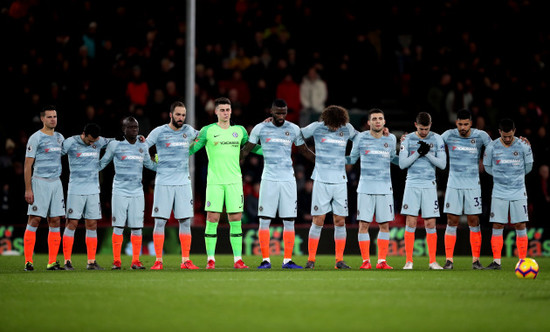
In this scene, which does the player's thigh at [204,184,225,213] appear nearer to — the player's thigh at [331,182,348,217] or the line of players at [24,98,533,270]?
the line of players at [24,98,533,270]

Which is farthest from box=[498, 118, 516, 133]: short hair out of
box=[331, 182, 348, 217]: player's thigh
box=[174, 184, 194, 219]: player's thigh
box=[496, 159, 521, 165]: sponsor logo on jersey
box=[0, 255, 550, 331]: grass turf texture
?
box=[174, 184, 194, 219]: player's thigh

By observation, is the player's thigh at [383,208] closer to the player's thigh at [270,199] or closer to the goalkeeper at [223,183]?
the player's thigh at [270,199]

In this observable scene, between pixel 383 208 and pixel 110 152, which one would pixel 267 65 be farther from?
pixel 383 208

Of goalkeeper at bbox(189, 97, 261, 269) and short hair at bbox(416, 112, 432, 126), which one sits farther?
short hair at bbox(416, 112, 432, 126)

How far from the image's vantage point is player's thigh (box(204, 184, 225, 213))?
13.9 meters

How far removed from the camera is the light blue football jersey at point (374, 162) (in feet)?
46.6

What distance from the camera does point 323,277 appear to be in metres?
12.2

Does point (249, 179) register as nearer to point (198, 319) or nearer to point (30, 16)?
point (30, 16)

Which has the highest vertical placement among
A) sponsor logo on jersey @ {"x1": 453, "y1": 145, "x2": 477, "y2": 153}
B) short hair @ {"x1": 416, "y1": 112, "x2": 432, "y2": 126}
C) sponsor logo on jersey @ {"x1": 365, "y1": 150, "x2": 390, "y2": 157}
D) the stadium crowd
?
the stadium crowd

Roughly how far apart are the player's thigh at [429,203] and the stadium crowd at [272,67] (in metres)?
4.94

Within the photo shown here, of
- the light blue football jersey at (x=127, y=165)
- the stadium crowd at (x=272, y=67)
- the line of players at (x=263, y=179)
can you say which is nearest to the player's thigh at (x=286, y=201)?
the line of players at (x=263, y=179)

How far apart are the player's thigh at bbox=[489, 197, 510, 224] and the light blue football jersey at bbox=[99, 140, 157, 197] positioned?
533 cm

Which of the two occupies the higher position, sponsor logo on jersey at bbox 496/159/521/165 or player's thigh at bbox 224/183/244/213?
sponsor logo on jersey at bbox 496/159/521/165

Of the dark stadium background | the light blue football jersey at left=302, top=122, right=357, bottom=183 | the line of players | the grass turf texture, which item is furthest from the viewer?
the dark stadium background
